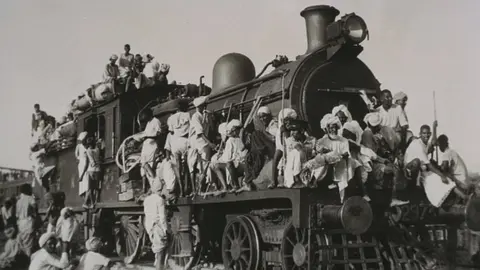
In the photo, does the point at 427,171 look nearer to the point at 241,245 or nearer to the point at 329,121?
the point at 329,121

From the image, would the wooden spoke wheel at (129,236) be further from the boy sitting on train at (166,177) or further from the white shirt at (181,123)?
the white shirt at (181,123)

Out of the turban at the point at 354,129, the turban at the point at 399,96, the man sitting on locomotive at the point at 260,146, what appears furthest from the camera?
the turban at the point at 399,96

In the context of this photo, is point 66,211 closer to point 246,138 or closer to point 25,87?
point 25,87

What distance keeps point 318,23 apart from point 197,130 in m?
2.45

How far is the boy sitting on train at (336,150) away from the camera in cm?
678

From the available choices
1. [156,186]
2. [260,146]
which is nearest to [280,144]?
[260,146]

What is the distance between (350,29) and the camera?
8016 millimetres

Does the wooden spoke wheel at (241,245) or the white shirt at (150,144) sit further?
the white shirt at (150,144)

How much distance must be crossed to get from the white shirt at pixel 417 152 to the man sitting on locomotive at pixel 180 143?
11.3 feet

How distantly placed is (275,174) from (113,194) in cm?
480

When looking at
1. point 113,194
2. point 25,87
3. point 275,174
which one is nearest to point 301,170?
point 275,174

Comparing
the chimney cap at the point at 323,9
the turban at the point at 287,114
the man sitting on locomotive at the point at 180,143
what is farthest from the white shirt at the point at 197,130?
the chimney cap at the point at 323,9

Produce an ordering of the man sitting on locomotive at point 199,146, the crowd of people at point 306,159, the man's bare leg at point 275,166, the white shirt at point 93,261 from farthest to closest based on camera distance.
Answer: the man sitting on locomotive at point 199,146 → the man's bare leg at point 275,166 → the crowd of people at point 306,159 → the white shirt at point 93,261

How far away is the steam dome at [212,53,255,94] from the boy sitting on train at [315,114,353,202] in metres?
3.17
